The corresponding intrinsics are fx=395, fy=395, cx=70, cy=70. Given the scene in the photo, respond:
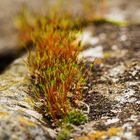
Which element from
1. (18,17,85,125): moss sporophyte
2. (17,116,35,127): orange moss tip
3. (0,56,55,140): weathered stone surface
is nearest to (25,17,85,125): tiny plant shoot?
(18,17,85,125): moss sporophyte

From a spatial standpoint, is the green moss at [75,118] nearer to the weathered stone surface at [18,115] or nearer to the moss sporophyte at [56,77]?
the moss sporophyte at [56,77]

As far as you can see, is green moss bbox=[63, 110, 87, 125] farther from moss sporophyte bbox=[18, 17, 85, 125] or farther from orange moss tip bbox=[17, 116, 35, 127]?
orange moss tip bbox=[17, 116, 35, 127]

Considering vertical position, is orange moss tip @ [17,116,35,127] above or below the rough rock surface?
above

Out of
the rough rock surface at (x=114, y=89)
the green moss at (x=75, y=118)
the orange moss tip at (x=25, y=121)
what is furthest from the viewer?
the green moss at (x=75, y=118)

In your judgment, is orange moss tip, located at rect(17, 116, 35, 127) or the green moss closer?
orange moss tip, located at rect(17, 116, 35, 127)

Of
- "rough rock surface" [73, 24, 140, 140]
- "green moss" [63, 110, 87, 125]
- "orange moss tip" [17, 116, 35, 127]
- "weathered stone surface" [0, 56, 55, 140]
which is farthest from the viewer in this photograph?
"green moss" [63, 110, 87, 125]

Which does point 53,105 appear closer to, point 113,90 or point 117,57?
point 113,90

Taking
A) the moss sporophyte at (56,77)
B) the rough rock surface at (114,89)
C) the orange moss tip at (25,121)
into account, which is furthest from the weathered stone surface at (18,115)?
the rough rock surface at (114,89)

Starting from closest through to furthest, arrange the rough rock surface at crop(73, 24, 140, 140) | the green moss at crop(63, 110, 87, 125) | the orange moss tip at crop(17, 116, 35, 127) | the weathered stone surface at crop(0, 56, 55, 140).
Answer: the weathered stone surface at crop(0, 56, 55, 140) → the orange moss tip at crop(17, 116, 35, 127) → the rough rock surface at crop(73, 24, 140, 140) → the green moss at crop(63, 110, 87, 125)

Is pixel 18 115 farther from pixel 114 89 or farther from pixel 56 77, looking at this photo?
pixel 114 89
